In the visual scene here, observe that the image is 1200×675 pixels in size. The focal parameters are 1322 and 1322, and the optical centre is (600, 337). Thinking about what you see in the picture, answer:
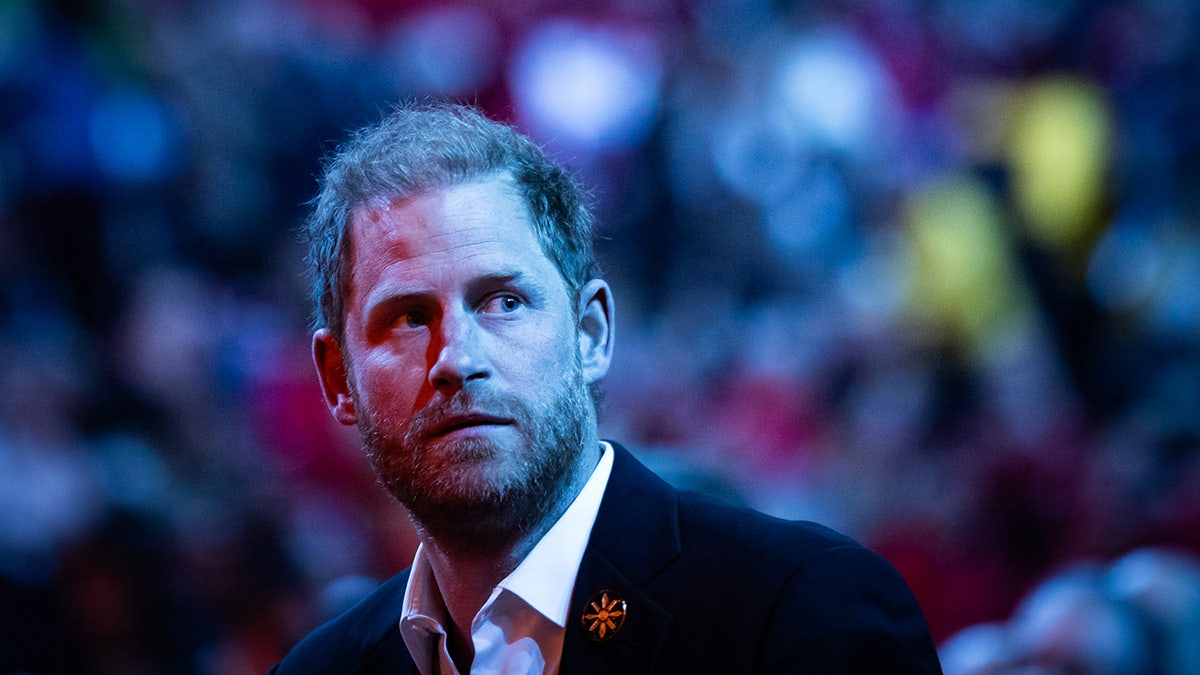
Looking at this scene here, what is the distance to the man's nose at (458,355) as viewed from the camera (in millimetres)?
2006

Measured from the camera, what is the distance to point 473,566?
86.0 inches

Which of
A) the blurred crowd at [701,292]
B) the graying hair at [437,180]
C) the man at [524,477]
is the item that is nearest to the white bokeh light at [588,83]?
the blurred crowd at [701,292]

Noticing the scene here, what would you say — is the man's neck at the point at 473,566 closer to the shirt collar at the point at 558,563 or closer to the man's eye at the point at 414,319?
the shirt collar at the point at 558,563

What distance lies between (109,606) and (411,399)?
3.54m

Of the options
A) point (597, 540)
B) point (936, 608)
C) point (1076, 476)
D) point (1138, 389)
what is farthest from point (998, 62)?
point (597, 540)

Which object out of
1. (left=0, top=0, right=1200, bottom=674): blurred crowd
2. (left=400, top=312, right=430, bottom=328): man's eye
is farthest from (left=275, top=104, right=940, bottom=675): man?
(left=0, top=0, right=1200, bottom=674): blurred crowd

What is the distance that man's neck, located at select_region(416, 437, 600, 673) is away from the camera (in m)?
2.15

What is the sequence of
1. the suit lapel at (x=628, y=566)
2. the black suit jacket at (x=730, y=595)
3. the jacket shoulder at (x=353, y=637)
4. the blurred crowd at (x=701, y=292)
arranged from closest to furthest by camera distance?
the black suit jacket at (x=730, y=595)
the suit lapel at (x=628, y=566)
the jacket shoulder at (x=353, y=637)
the blurred crowd at (x=701, y=292)

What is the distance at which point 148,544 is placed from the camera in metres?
5.24

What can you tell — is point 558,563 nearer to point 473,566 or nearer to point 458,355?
point 473,566

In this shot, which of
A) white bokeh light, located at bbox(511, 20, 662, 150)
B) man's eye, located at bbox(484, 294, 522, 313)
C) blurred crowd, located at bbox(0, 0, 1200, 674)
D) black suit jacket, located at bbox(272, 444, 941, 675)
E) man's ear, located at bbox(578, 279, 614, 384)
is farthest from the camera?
white bokeh light, located at bbox(511, 20, 662, 150)

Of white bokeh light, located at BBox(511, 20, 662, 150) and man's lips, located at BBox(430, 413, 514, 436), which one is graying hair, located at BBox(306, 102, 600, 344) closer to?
man's lips, located at BBox(430, 413, 514, 436)

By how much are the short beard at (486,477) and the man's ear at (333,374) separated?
20 cm

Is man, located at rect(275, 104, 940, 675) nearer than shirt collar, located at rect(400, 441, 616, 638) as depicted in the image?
Yes
